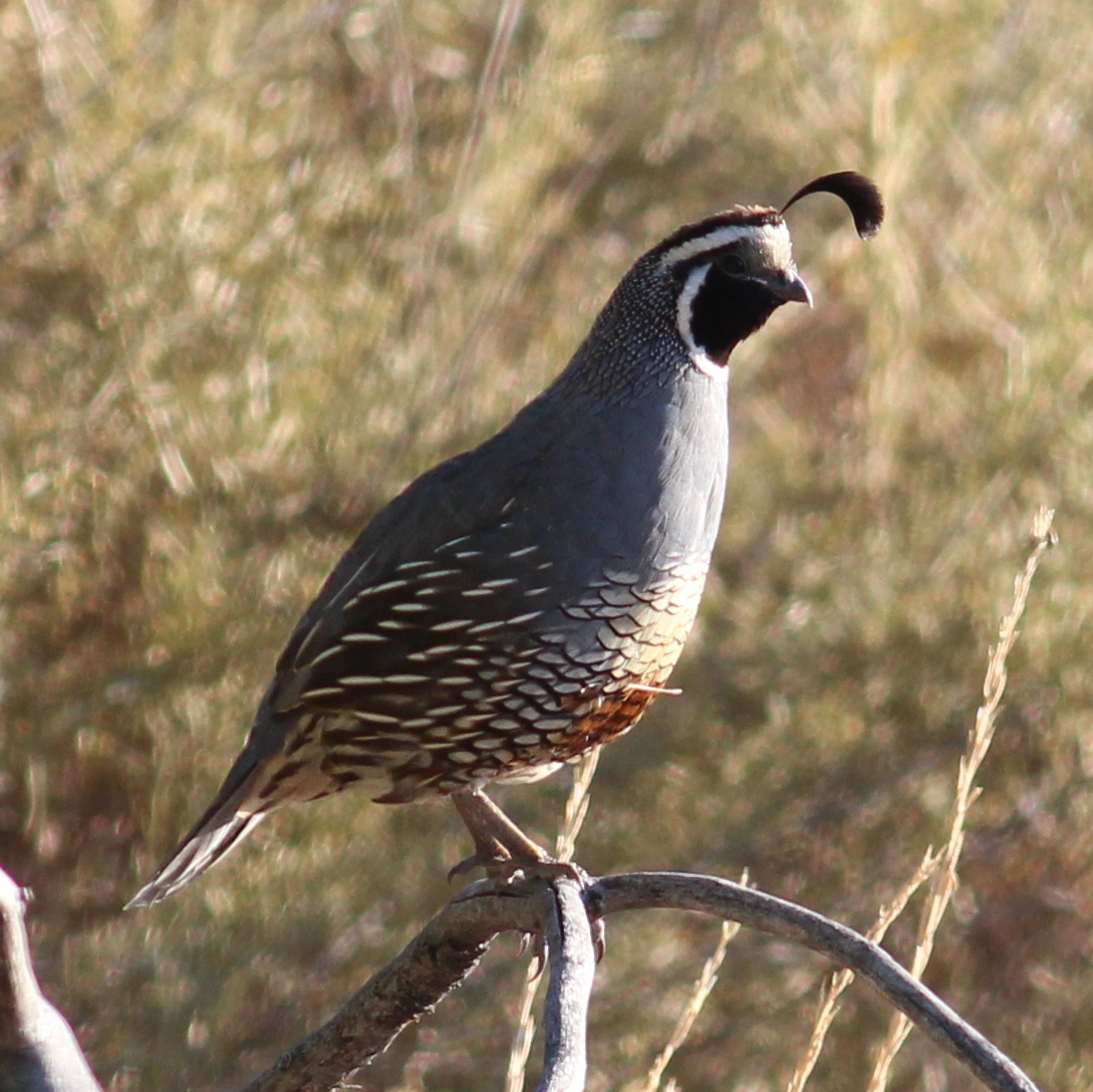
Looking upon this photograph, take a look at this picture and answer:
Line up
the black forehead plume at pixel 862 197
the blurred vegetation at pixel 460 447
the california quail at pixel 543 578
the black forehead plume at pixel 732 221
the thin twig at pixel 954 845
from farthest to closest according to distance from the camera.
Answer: the blurred vegetation at pixel 460 447 < the black forehead plume at pixel 862 197 < the black forehead plume at pixel 732 221 < the california quail at pixel 543 578 < the thin twig at pixel 954 845

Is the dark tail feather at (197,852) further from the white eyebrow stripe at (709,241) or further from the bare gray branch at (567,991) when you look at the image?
the white eyebrow stripe at (709,241)

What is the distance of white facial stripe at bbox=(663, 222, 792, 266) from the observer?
2.49 meters

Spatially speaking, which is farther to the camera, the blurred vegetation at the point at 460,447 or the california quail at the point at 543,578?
the blurred vegetation at the point at 460,447

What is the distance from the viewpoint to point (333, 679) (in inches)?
103

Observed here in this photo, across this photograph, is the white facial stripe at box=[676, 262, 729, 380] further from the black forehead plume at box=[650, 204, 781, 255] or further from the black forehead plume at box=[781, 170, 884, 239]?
the black forehead plume at box=[781, 170, 884, 239]

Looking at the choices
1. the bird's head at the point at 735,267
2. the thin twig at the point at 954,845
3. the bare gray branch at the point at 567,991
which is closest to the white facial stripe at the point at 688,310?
the bird's head at the point at 735,267

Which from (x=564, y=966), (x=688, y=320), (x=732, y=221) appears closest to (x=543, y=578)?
(x=688, y=320)

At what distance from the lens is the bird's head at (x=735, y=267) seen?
251 cm

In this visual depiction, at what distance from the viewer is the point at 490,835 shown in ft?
8.80

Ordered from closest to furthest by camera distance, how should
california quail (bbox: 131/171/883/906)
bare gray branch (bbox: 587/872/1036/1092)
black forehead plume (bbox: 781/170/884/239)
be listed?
bare gray branch (bbox: 587/872/1036/1092)
california quail (bbox: 131/171/883/906)
black forehead plume (bbox: 781/170/884/239)

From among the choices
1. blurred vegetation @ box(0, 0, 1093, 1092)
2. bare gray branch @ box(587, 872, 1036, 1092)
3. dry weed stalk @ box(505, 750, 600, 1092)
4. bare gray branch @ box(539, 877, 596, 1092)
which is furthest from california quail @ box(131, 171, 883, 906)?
blurred vegetation @ box(0, 0, 1093, 1092)

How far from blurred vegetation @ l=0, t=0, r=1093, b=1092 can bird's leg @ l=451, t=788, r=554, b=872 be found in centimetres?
86

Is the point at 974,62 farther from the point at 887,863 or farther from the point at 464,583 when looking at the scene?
the point at 464,583

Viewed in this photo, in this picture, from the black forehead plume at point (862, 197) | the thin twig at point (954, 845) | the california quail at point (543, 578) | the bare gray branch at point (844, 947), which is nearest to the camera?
the bare gray branch at point (844, 947)
